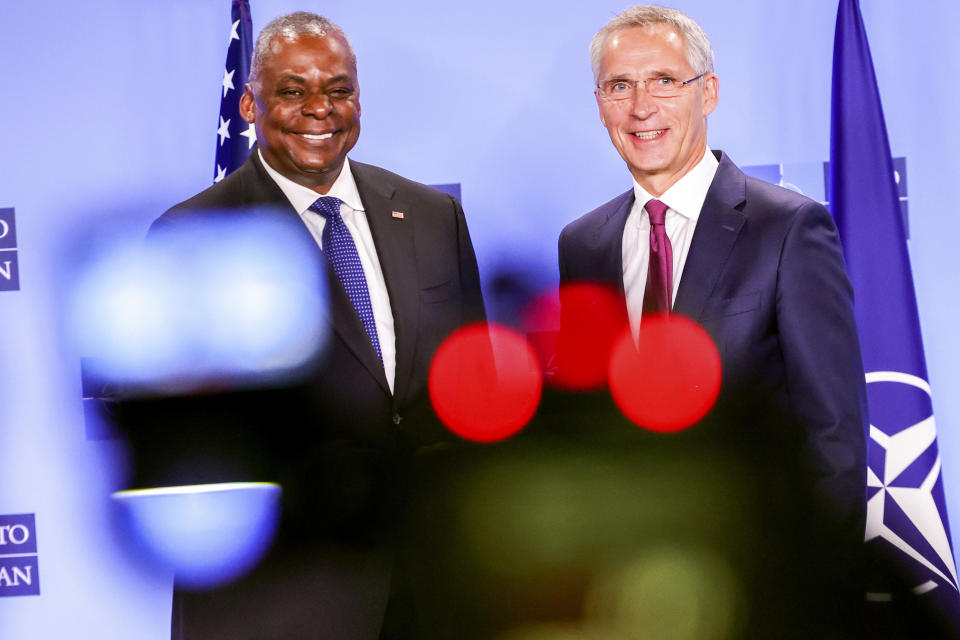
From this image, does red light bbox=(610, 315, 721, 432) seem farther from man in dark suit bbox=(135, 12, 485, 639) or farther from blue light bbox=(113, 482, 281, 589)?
blue light bbox=(113, 482, 281, 589)

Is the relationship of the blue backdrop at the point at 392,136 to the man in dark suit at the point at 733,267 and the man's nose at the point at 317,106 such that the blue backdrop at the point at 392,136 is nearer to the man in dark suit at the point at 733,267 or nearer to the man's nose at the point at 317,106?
the man in dark suit at the point at 733,267

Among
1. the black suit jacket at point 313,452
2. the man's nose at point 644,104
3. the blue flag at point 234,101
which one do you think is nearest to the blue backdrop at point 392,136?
the blue flag at point 234,101

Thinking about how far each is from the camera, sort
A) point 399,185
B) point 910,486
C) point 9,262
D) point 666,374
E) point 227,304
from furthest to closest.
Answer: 1. point 9,262
2. point 910,486
3. point 399,185
4. point 666,374
5. point 227,304

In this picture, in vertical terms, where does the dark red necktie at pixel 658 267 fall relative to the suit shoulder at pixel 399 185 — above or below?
below

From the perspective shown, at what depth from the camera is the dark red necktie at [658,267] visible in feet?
6.88

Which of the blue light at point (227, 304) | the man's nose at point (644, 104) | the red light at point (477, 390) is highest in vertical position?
the man's nose at point (644, 104)

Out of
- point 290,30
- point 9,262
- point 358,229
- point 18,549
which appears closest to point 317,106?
point 290,30

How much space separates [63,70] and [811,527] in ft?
10.7

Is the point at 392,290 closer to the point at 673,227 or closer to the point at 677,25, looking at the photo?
the point at 673,227

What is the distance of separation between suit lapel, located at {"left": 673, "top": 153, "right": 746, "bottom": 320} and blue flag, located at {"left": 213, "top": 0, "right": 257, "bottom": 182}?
5.90 ft

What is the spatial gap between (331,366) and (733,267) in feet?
3.13

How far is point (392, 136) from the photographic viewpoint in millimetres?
3408

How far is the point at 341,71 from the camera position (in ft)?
7.06

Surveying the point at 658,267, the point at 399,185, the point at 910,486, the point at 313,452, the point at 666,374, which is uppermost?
the point at 399,185
